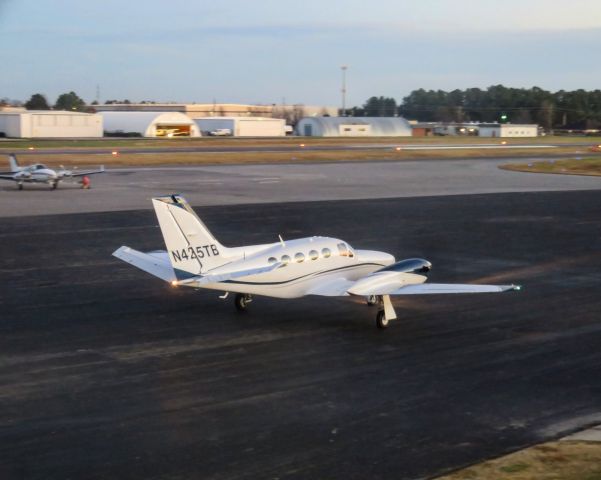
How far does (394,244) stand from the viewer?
39438 mm

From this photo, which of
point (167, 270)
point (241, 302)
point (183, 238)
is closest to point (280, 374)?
point (183, 238)

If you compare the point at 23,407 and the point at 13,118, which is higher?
the point at 13,118

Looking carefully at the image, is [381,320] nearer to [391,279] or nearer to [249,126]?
[391,279]

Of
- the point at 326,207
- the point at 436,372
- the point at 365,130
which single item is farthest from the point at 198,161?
the point at 365,130

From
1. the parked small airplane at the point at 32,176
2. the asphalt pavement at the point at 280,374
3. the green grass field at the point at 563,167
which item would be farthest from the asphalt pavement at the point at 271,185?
the asphalt pavement at the point at 280,374

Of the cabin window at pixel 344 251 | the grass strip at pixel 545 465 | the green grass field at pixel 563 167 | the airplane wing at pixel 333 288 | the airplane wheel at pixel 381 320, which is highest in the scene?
the green grass field at pixel 563 167

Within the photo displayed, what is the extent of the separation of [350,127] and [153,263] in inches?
6294

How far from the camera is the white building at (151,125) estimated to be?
165 metres

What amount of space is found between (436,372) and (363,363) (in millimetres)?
1753

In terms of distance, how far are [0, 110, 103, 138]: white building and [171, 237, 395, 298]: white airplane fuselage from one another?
12759 cm

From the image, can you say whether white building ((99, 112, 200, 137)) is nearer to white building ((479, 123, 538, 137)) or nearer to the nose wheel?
white building ((479, 123, 538, 137))

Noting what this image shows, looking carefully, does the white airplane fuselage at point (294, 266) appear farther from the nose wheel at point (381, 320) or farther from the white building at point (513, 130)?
the white building at point (513, 130)

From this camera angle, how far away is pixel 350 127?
600 ft

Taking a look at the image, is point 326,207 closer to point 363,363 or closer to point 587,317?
point 587,317
